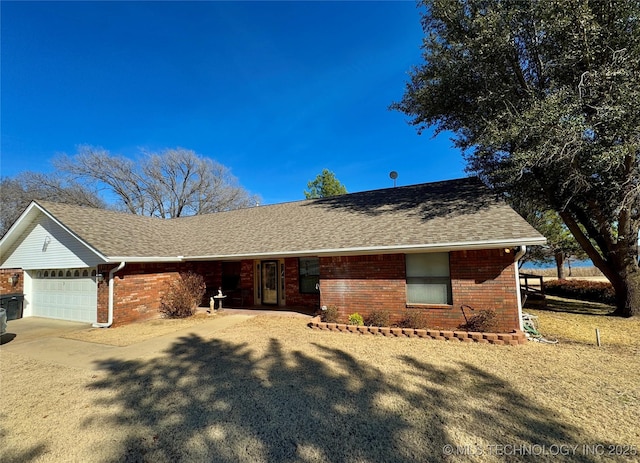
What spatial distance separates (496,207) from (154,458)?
33.6 feet

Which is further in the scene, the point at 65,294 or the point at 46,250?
the point at 46,250

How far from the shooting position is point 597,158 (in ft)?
27.5

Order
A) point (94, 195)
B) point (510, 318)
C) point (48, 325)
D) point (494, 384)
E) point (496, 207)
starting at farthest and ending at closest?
point (94, 195) < point (48, 325) < point (496, 207) < point (510, 318) < point (494, 384)

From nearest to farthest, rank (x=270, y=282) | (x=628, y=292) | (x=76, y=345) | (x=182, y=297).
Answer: (x=76, y=345)
(x=628, y=292)
(x=182, y=297)
(x=270, y=282)

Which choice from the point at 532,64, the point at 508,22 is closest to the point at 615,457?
the point at 508,22

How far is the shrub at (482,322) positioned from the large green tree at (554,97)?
14.6 feet

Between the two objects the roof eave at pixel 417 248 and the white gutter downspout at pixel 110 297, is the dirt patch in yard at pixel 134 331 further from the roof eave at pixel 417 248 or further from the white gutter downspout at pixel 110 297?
the roof eave at pixel 417 248

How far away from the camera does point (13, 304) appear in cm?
1184

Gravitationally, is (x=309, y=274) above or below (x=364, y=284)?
above

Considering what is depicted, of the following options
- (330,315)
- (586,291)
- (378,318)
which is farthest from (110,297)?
(586,291)

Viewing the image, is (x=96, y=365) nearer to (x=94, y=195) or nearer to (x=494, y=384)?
(x=494, y=384)

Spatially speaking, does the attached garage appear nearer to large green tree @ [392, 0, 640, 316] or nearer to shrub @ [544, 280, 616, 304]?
large green tree @ [392, 0, 640, 316]

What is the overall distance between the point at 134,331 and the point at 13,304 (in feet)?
22.2

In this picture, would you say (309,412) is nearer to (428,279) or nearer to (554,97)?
(428,279)
